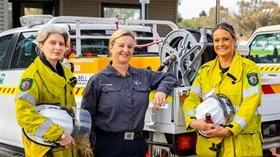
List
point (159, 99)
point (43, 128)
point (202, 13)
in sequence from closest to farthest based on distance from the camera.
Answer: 1. point (43, 128)
2. point (159, 99)
3. point (202, 13)

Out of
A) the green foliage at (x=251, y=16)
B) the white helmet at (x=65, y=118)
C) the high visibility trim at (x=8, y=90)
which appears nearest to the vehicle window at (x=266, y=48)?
the high visibility trim at (x=8, y=90)

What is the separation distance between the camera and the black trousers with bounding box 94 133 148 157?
328 centimetres

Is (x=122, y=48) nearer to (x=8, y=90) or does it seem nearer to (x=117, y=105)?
(x=117, y=105)

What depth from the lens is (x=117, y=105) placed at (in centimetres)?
324

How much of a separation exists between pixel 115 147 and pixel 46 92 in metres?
0.57

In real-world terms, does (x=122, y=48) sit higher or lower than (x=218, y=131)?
higher

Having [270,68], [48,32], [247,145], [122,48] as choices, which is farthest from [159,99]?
[270,68]

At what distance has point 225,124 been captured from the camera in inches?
129

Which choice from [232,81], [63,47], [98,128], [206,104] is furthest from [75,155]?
[232,81]

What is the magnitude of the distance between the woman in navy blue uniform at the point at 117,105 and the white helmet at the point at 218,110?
15.9 inches

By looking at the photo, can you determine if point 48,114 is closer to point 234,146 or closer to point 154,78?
point 154,78

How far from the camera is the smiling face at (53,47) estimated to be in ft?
10.5

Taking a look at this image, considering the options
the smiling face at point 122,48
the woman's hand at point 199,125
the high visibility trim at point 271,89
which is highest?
the smiling face at point 122,48

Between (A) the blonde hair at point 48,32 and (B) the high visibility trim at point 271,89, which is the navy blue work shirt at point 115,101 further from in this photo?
(B) the high visibility trim at point 271,89
